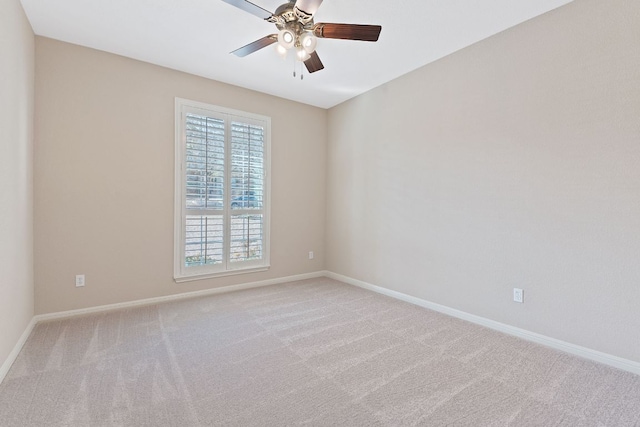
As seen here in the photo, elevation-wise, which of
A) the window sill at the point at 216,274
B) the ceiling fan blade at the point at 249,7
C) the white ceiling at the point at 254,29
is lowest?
the window sill at the point at 216,274

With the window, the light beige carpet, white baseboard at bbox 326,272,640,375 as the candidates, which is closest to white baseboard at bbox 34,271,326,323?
the light beige carpet

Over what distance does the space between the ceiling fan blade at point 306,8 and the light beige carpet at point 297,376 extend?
2583mm

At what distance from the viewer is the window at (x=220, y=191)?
141 inches

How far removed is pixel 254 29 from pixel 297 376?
299cm

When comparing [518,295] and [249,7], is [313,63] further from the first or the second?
[518,295]

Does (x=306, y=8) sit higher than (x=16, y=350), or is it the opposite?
(x=306, y=8)

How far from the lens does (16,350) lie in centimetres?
221

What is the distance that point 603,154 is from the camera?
2.19 metres

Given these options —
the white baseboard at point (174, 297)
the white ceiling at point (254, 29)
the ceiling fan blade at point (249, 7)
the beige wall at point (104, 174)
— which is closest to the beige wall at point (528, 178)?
the white ceiling at point (254, 29)

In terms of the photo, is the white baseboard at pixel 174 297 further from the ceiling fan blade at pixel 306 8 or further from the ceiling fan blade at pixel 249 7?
the ceiling fan blade at pixel 306 8

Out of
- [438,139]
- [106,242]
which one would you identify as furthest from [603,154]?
[106,242]

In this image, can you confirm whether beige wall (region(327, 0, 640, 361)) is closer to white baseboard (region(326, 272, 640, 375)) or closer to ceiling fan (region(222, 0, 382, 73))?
white baseboard (region(326, 272, 640, 375))

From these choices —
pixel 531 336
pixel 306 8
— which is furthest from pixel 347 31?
pixel 531 336

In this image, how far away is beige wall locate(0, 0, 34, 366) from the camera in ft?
6.47
